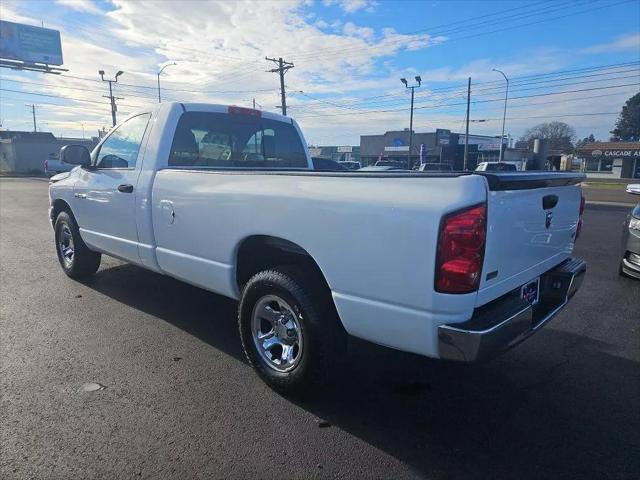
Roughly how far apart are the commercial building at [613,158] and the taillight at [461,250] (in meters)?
67.1

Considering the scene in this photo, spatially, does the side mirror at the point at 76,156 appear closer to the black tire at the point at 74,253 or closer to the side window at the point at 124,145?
the side window at the point at 124,145

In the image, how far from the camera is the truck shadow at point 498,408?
2.49 m

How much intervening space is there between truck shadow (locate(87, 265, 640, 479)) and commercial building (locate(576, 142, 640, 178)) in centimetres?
6550

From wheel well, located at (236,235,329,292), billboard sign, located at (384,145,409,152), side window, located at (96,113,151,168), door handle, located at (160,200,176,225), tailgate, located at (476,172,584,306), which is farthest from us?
billboard sign, located at (384,145,409,152)

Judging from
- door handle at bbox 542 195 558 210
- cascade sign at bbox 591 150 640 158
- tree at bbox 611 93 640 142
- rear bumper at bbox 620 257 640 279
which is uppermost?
tree at bbox 611 93 640 142

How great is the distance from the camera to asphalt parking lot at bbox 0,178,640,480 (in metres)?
2.46

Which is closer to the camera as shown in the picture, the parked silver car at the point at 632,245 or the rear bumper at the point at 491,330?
the rear bumper at the point at 491,330

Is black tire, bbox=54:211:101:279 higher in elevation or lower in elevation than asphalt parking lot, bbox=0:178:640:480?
higher

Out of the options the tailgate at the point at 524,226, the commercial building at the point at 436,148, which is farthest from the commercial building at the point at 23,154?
the tailgate at the point at 524,226

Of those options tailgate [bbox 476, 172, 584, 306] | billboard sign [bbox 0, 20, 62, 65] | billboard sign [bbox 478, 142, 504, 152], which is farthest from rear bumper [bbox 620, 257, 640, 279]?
billboard sign [bbox 478, 142, 504, 152]

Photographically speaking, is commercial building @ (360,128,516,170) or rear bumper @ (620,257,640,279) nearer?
rear bumper @ (620,257,640,279)

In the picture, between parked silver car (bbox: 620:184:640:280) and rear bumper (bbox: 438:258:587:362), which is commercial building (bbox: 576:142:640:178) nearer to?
parked silver car (bbox: 620:184:640:280)

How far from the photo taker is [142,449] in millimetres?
2561

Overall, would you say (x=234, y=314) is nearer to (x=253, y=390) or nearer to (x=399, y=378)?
(x=253, y=390)
